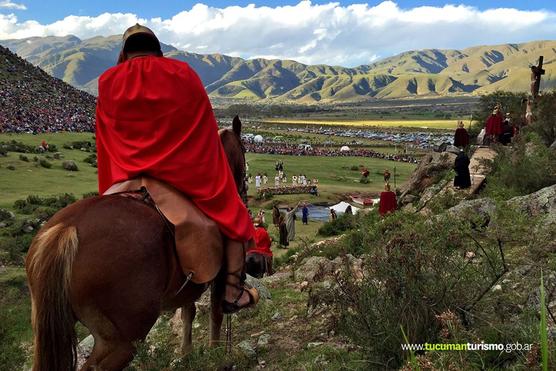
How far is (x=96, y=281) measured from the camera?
310 centimetres

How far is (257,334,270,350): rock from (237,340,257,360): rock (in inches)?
4.2

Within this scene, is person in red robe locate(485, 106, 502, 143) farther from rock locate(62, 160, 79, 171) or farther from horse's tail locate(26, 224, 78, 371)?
rock locate(62, 160, 79, 171)

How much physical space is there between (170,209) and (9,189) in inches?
945

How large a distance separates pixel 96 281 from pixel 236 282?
54.7 inches

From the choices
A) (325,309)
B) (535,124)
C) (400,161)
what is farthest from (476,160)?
(400,161)

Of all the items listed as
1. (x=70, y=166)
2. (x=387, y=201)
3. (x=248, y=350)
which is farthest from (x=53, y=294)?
(x=70, y=166)

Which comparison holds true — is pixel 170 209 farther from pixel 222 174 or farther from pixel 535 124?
pixel 535 124

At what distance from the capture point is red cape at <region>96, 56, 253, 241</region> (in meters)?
3.81

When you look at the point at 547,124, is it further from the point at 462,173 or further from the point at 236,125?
the point at 236,125

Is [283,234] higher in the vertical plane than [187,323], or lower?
lower

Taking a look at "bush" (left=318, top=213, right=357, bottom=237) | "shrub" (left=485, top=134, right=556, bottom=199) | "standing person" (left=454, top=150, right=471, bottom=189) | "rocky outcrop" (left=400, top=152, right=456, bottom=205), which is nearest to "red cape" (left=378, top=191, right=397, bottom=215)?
"rocky outcrop" (left=400, top=152, right=456, bottom=205)

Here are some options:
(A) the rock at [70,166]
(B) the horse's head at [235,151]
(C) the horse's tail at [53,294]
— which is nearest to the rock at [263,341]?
(B) the horse's head at [235,151]

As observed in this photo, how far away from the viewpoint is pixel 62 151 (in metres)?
37.4

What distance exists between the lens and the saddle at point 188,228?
3.61 metres
